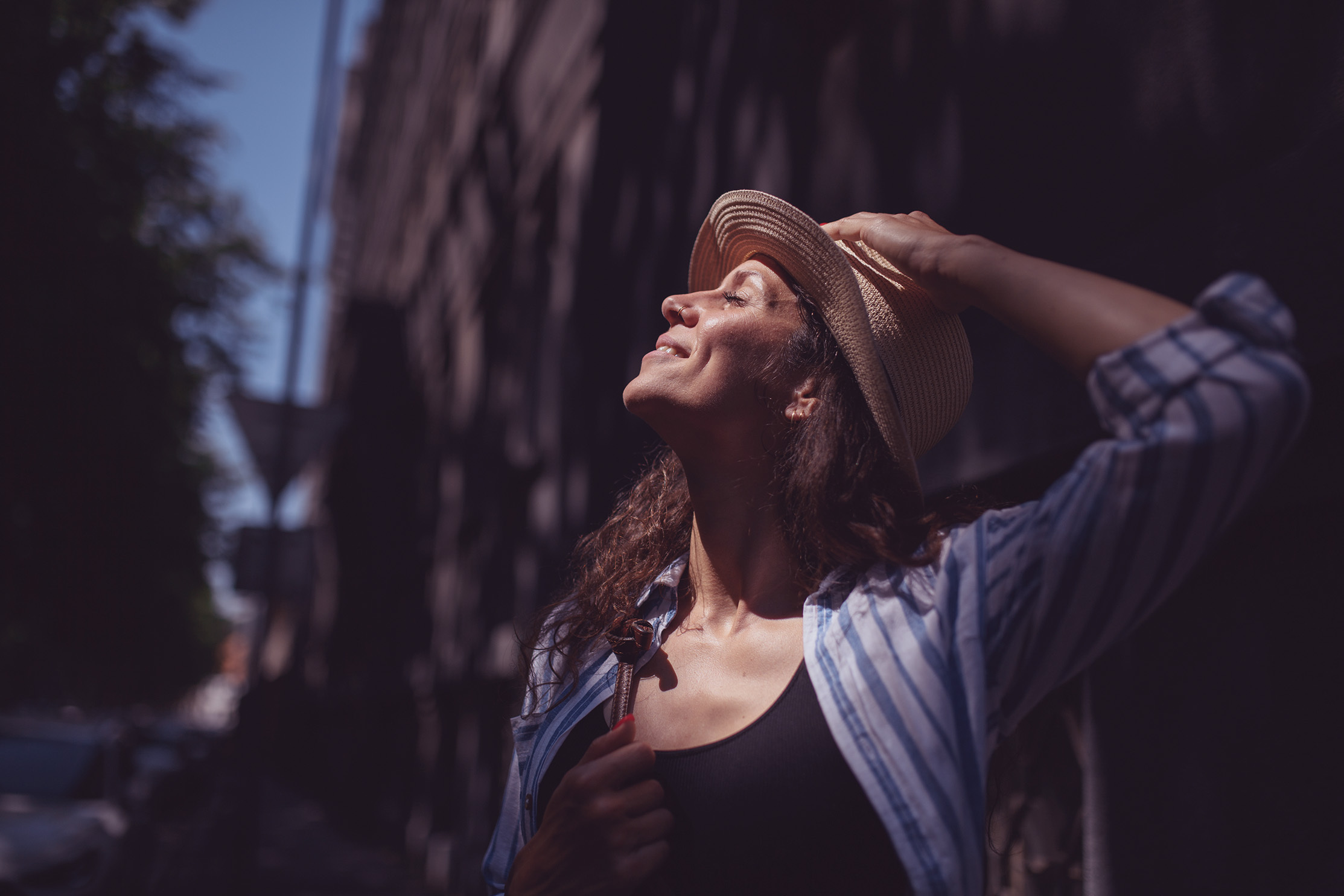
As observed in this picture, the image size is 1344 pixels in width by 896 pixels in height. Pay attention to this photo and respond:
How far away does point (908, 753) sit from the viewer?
4.78 ft

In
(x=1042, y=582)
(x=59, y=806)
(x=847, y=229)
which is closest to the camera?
(x=1042, y=582)

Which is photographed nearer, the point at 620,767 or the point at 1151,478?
the point at 1151,478

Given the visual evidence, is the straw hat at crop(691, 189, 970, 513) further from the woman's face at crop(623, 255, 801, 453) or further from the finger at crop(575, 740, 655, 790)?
the finger at crop(575, 740, 655, 790)

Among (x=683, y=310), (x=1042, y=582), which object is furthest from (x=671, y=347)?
(x=1042, y=582)

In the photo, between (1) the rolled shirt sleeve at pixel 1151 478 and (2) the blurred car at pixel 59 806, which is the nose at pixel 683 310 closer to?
(1) the rolled shirt sleeve at pixel 1151 478

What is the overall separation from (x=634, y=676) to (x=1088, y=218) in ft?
7.00

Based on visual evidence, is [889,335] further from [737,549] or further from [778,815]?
[778,815]

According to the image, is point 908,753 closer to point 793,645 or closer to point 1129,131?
point 793,645

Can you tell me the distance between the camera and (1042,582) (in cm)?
137

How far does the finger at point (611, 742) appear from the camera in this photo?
1.63 metres

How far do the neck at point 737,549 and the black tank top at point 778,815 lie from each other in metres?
0.28

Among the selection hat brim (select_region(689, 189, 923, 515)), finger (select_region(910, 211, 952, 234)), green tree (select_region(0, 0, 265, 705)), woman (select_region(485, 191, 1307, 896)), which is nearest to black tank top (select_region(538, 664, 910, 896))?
woman (select_region(485, 191, 1307, 896))

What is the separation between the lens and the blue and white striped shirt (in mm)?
1211

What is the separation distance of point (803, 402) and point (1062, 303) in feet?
2.31
